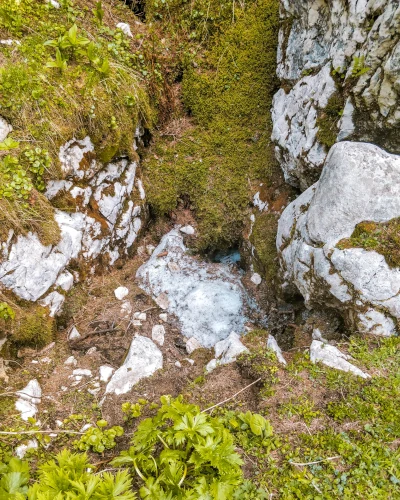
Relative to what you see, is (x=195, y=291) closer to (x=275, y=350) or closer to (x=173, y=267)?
(x=173, y=267)

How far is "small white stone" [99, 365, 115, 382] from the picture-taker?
11.7 feet

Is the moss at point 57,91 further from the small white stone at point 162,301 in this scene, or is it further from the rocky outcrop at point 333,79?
the rocky outcrop at point 333,79

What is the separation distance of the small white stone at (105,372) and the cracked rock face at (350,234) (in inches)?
103

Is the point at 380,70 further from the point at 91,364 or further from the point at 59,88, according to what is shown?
the point at 91,364

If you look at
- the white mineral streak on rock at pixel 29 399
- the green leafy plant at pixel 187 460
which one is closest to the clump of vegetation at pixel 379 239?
the green leafy plant at pixel 187 460

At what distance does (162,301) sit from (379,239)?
3.05 metres

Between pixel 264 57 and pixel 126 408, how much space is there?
563cm

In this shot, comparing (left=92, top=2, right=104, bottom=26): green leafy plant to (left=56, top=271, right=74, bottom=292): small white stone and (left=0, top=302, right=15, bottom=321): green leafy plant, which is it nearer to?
(left=56, top=271, right=74, bottom=292): small white stone

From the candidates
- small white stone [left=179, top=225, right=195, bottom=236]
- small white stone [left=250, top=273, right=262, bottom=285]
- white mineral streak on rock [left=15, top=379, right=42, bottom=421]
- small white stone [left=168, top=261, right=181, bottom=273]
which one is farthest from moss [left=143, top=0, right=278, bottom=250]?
white mineral streak on rock [left=15, top=379, right=42, bottom=421]

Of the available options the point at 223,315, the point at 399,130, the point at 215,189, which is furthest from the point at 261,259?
the point at 399,130

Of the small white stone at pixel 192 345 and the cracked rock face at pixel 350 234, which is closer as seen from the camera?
the cracked rock face at pixel 350 234

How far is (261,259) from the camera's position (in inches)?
195

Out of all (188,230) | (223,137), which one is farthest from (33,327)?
(223,137)

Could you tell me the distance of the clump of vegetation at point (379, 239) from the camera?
3336mm
